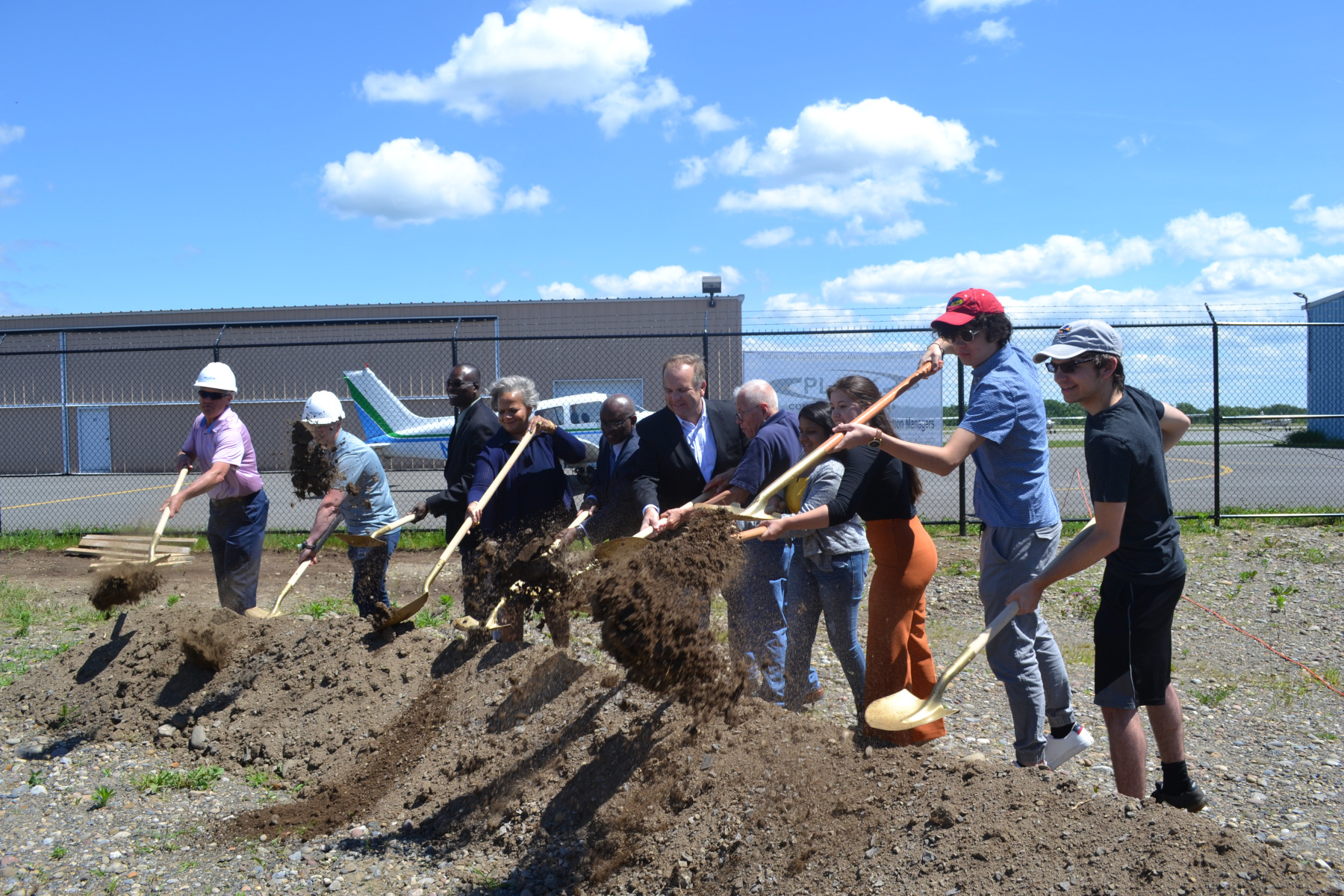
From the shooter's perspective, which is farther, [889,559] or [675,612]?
[889,559]

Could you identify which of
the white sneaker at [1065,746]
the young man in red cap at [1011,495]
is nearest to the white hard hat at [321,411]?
the young man in red cap at [1011,495]

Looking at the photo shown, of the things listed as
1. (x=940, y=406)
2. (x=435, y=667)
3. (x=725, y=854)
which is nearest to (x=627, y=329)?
(x=940, y=406)

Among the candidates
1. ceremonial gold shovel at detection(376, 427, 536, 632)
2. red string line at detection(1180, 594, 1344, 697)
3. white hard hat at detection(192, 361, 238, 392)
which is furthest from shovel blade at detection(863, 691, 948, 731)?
→ white hard hat at detection(192, 361, 238, 392)

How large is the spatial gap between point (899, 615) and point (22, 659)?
593cm

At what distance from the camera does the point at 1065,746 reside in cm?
319

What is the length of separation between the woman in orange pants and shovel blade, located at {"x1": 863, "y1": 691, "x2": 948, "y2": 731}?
702 mm

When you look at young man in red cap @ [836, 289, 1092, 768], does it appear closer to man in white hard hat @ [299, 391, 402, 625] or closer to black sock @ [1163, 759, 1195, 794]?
black sock @ [1163, 759, 1195, 794]

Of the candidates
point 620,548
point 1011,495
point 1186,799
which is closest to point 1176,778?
point 1186,799

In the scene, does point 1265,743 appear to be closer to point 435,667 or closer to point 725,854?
point 725,854

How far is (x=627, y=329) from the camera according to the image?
2356 cm

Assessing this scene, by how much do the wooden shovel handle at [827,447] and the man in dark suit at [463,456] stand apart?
205 centimetres

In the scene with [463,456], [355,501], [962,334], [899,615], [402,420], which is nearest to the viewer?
[962,334]

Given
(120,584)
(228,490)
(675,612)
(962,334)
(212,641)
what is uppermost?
(962,334)

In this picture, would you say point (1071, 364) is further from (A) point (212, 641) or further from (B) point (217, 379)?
(B) point (217, 379)
